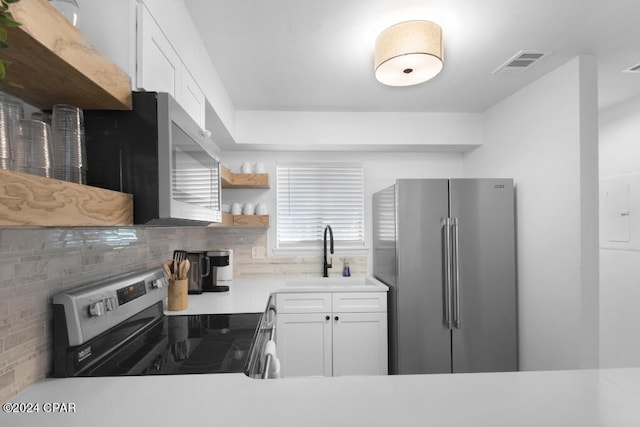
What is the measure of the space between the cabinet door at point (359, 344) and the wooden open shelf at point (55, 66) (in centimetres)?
238

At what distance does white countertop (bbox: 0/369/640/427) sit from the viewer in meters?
0.72

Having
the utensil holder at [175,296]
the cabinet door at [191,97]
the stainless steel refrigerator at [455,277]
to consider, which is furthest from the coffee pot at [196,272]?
the stainless steel refrigerator at [455,277]

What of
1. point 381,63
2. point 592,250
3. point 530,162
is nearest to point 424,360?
point 592,250

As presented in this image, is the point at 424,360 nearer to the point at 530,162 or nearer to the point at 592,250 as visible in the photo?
the point at 592,250

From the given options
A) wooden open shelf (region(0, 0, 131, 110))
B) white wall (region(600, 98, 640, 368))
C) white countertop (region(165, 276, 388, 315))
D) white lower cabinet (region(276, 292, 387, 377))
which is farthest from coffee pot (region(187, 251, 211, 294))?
white wall (region(600, 98, 640, 368))

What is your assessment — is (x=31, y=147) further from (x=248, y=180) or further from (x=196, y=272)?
(x=248, y=180)

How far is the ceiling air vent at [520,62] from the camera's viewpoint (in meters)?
2.15

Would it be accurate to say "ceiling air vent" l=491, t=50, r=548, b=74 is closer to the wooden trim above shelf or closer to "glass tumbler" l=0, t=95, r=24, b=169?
the wooden trim above shelf

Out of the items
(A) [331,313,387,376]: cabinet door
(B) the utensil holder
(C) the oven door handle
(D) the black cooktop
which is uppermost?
(B) the utensil holder

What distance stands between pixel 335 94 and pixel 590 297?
227 cm

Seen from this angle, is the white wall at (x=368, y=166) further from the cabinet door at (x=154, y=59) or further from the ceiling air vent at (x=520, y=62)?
the cabinet door at (x=154, y=59)

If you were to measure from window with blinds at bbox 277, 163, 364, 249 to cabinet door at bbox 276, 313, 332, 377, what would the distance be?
0.85 metres

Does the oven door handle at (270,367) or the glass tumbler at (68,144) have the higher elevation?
the glass tumbler at (68,144)

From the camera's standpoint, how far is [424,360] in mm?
2701
